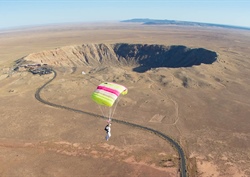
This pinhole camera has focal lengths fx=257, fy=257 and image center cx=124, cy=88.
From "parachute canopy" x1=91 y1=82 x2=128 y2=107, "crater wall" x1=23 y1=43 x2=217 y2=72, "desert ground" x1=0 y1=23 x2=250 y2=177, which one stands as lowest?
"desert ground" x1=0 y1=23 x2=250 y2=177

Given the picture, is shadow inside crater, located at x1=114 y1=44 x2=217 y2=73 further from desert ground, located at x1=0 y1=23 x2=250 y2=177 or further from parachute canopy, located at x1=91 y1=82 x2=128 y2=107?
parachute canopy, located at x1=91 y1=82 x2=128 y2=107

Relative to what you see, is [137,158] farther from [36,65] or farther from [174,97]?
[36,65]

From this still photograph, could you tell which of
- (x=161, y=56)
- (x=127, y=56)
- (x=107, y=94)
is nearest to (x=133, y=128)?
(x=107, y=94)

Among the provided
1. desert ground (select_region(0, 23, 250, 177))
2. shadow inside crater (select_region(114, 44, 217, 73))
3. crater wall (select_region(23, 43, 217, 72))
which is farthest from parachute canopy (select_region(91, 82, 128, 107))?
crater wall (select_region(23, 43, 217, 72))

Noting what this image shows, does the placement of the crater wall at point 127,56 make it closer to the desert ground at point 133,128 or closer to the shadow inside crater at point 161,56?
the shadow inside crater at point 161,56

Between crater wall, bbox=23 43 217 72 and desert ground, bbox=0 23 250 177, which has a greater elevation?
crater wall, bbox=23 43 217 72

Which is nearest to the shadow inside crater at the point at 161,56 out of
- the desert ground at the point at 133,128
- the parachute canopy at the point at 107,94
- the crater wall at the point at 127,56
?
the crater wall at the point at 127,56
